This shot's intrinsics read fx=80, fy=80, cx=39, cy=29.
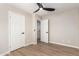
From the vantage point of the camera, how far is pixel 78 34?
4.17 meters

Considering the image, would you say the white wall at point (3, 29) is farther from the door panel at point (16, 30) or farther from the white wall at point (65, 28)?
the white wall at point (65, 28)

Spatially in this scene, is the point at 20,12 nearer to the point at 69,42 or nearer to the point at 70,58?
the point at 69,42

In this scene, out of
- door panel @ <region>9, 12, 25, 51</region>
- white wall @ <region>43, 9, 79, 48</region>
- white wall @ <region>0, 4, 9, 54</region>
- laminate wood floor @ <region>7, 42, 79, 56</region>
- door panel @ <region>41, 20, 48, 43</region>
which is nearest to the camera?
white wall @ <region>0, 4, 9, 54</region>

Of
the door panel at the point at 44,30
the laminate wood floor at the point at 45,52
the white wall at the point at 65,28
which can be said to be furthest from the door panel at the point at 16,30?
the white wall at the point at 65,28

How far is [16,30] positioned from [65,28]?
2857 millimetres

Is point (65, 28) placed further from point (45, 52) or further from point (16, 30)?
point (16, 30)

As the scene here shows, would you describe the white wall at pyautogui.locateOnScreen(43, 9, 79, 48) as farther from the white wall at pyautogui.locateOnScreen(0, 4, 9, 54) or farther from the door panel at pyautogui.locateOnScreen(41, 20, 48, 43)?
the white wall at pyautogui.locateOnScreen(0, 4, 9, 54)

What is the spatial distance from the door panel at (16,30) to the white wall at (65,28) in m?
2.18

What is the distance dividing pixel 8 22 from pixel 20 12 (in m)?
1.18

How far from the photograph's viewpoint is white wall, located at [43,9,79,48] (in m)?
4.32

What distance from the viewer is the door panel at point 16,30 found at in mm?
3744

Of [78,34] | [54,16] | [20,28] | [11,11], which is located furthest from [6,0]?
[54,16]

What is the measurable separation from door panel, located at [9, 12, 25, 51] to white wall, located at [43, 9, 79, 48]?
218 centimetres

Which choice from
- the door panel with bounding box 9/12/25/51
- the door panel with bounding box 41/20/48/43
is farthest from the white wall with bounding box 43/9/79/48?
the door panel with bounding box 9/12/25/51
